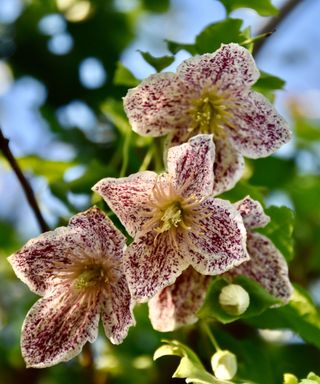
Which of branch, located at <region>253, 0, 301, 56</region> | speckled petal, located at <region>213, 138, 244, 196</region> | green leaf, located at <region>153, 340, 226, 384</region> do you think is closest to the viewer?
green leaf, located at <region>153, 340, 226, 384</region>

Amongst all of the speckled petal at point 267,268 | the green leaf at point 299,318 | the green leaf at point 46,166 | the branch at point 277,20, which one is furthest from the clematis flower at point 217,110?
the branch at point 277,20

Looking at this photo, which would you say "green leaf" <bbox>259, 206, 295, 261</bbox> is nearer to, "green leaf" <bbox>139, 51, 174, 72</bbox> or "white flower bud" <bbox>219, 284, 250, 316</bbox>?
"white flower bud" <bbox>219, 284, 250, 316</bbox>

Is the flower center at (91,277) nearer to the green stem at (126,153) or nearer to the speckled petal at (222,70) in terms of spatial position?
the green stem at (126,153)

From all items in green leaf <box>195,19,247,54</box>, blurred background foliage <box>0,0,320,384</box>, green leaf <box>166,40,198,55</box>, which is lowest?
blurred background foliage <box>0,0,320,384</box>

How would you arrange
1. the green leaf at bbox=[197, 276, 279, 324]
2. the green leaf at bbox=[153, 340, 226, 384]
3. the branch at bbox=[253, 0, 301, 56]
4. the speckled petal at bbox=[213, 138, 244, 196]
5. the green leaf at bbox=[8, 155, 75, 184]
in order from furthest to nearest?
the branch at bbox=[253, 0, 301, 56] → the green leaf at bbox=[8, 155, 75, 184] → the speckled petal at bbox=[213, 138, 244, 196] → the green leaf at bbox=[197, 276, 279, 324] → the green leaf at bbox=[153, 340, 226, 384]

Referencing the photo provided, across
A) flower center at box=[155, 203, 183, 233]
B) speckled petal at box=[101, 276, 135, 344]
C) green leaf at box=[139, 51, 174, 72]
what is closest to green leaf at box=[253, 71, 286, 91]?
green leaf at box=[139, 51, 174, 72]

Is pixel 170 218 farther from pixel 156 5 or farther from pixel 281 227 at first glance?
pixel 156 5

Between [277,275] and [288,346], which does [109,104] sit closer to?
[277,275]
